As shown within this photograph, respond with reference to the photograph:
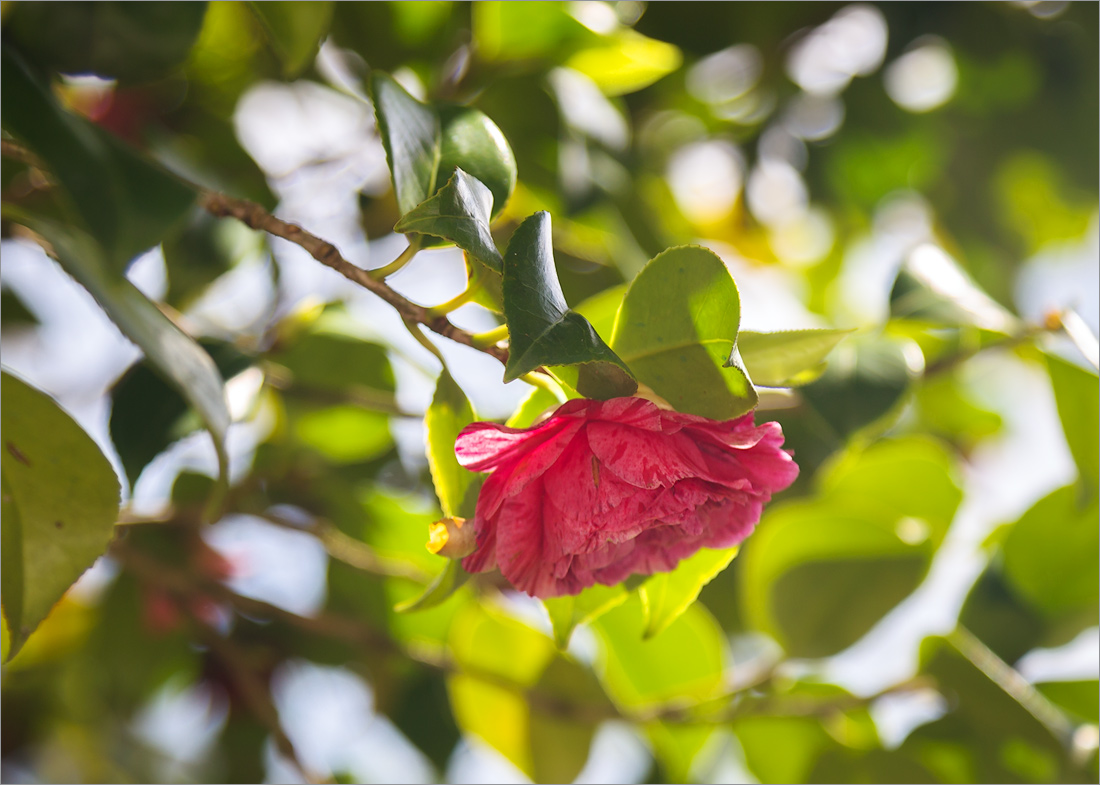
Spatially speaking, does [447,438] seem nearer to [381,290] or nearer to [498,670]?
[381,290]

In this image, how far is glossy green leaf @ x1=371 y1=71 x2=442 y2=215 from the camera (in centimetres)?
Result: 37

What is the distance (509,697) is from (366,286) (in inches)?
24.8

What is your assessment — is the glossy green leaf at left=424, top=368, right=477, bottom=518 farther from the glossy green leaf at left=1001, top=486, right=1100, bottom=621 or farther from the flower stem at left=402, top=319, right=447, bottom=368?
the glossy green leaf at left=1001, top=486, right=1100, bottom=621

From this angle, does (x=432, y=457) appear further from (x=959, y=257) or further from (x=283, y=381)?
(x=959, y=257)

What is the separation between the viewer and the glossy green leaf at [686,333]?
0.35 meters

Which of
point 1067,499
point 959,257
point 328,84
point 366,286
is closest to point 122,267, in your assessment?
point 366,286

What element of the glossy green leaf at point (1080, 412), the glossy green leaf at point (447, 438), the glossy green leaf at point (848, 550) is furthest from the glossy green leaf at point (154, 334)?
the glossy green leaf at point (1080, 412)

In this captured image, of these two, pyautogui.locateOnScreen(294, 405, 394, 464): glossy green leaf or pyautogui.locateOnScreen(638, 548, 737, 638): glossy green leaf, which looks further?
pyautogui.locateOnScreen(294, 405, 394, 464): glossy green leaf

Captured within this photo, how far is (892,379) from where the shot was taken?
22.8 inches

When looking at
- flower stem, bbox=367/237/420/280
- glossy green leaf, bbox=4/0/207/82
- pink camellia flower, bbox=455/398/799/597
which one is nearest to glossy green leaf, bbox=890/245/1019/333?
pink camellia flower, bbox=455/398/799/597

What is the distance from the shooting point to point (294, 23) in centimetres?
54

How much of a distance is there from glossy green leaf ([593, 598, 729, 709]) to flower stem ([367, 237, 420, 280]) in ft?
1.57

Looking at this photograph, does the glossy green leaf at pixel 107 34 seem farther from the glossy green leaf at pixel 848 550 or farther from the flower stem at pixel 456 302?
the glossy green leaf at pixel 848 550

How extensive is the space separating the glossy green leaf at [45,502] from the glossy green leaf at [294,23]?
27cm
